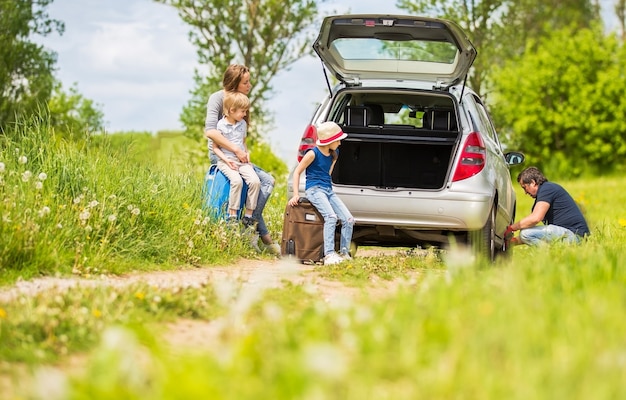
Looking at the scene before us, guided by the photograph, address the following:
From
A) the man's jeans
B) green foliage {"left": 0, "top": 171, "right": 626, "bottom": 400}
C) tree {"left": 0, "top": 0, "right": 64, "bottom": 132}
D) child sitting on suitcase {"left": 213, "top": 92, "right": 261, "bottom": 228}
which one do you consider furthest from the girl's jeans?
tree {"left": 0, "top": 0, "right": 64, "bottom": 132}

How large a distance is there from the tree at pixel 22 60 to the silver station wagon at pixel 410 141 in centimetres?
1918

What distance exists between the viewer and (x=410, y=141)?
8641mm

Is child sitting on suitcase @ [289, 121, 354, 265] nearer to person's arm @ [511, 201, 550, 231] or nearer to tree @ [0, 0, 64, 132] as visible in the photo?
person's arm @ [511, 201, 550, 231]

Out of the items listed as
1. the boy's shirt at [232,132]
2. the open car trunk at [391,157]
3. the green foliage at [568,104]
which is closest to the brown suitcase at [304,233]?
the open car trunk at [391,157]

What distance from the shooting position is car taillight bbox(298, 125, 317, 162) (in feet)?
27.9

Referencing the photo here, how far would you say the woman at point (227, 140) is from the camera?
966 cm

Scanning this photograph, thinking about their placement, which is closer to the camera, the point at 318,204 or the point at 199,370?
the point at 199,370

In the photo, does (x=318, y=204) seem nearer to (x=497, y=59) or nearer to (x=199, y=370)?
(x=199, y=370)

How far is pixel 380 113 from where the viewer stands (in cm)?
951

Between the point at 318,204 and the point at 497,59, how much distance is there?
33507 millimetres

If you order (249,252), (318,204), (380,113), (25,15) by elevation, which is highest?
(25,15)

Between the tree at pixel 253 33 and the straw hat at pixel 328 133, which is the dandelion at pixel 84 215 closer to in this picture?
the straw hat at pixel 328 133

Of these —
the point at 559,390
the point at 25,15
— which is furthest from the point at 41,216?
the point at 25,15

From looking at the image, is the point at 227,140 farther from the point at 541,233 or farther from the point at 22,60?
the point at 22,60
